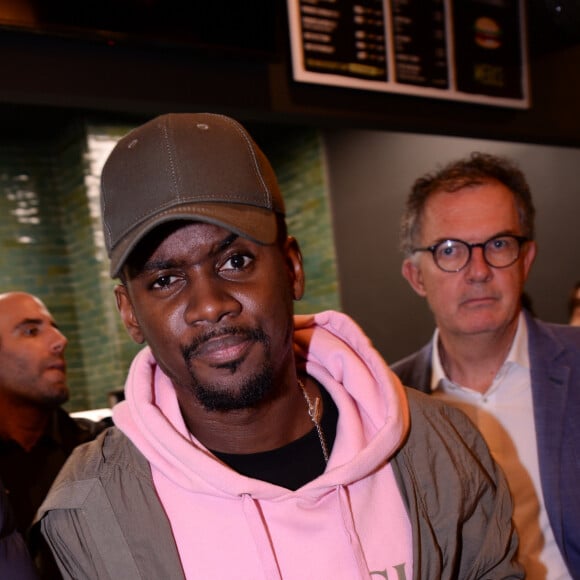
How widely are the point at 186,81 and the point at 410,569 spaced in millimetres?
1598

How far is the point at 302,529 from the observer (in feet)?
4.24

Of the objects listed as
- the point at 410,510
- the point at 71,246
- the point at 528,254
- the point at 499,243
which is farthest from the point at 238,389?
the point at 71,246

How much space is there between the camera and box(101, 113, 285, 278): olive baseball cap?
1.21 m

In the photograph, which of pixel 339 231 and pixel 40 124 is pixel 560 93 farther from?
pixel 40 124

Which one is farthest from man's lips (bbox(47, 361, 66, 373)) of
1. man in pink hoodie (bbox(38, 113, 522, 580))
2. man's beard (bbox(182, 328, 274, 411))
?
man's beard (bbox(182, 328, 274, 411))

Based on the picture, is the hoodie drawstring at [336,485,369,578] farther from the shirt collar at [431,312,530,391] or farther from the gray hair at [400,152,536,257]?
the gray hair at [400,152,536,257]

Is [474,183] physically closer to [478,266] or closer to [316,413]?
[478,266]

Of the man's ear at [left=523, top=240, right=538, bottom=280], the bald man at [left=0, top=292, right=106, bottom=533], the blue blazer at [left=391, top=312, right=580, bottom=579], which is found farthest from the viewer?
the bald man at [left=0, top=292, right=106, bottom=533]

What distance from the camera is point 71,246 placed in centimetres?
505

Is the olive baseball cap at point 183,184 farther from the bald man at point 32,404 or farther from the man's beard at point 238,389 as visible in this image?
the bald man at point 32,404

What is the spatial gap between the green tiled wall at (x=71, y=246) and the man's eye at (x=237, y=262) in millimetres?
3587

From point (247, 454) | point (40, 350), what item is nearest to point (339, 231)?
Answer: point (40, 350)

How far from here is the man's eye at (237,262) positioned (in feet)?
4.17

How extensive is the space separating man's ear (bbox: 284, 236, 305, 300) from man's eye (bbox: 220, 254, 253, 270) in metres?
0.15
